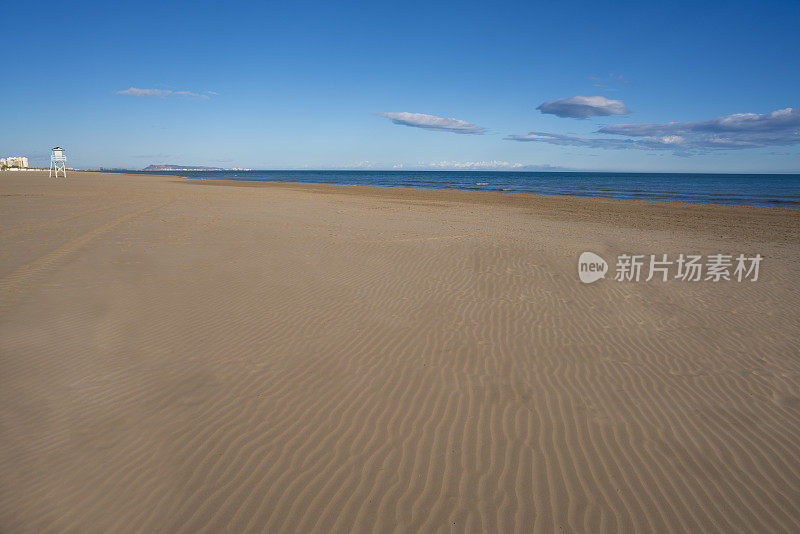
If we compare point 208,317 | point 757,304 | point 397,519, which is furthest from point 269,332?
point 757,304

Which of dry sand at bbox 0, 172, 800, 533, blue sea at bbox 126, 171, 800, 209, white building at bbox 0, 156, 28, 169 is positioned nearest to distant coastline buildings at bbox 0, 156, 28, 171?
white building at bbox 0, 156, 28, 169

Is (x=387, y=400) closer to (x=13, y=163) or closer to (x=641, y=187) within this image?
(x=641, y=187)

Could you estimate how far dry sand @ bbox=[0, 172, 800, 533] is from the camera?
121 inches

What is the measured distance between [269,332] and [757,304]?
9.16 meters

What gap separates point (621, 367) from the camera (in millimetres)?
5223

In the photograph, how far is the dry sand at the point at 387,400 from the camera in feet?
10.1

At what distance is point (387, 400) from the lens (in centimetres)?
441

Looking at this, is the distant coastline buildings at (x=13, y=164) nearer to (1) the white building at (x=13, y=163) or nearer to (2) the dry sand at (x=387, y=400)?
(1) the white building at (x=13, y=163)

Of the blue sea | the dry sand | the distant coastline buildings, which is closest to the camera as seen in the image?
the dry sand

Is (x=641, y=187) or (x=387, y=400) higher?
(x=641, y=187)

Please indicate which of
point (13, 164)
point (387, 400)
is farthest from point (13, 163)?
point (387, 400)

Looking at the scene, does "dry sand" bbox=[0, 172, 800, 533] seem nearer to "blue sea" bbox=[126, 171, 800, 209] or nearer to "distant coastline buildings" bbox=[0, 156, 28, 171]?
"blue sea" bbox=[126, 171, 800, 209]

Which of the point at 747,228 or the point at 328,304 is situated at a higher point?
the point at 747,228

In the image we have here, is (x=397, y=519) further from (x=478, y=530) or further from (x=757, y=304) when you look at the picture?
(x=757, y=304)
